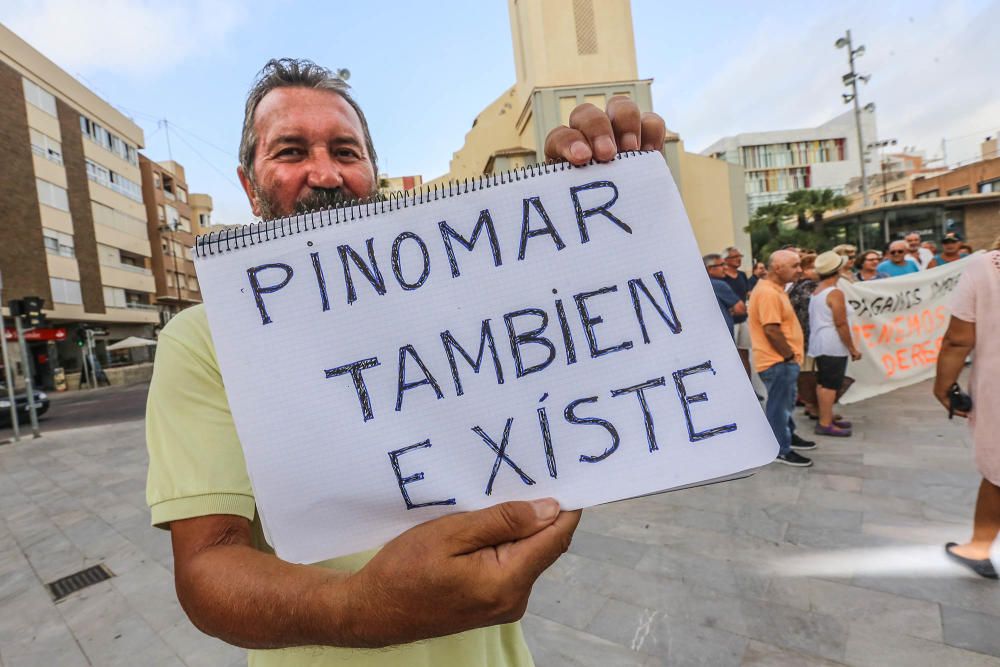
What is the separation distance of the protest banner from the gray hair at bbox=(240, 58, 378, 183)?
6099 millimetres

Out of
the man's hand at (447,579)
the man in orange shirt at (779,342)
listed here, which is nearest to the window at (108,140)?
the man in orange shirt at (779,342)

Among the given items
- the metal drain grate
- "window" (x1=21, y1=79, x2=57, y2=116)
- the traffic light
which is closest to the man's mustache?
the metal drain grate

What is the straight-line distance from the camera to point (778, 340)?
13.9 feet

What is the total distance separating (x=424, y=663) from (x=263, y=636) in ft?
1.04

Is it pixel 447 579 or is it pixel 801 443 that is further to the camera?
pixel 801 443

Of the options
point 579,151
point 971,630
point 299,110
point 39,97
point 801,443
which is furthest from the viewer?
point 39,97

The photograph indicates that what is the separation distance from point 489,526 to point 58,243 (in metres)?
35.8

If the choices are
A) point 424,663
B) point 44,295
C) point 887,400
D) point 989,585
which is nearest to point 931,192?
point 887,400

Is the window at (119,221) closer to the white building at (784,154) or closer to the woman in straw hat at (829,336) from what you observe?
the woman in straw hat at (829,336)

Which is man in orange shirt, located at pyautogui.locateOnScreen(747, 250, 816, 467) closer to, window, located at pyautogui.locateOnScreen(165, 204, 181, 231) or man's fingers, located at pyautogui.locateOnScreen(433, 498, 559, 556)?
man's fingers, located at pyautogui.locateOnScreen(433, 498, 559, 556)

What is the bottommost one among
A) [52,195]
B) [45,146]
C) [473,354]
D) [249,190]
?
[473,354]

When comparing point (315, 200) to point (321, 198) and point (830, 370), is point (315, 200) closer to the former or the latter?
point (321, 198)

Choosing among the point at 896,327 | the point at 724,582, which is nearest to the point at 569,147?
the point at 724,582

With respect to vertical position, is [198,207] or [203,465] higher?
[198,207]
